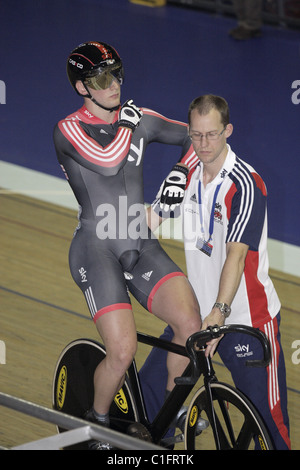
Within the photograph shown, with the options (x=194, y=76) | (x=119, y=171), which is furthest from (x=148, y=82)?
(x=119, y=171)

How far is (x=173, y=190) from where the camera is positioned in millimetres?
4008

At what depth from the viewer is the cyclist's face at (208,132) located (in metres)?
3.79

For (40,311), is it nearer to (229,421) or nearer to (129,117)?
(129,117)

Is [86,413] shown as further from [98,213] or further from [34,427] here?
→ [98,213]

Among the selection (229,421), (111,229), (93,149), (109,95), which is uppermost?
(109,95)

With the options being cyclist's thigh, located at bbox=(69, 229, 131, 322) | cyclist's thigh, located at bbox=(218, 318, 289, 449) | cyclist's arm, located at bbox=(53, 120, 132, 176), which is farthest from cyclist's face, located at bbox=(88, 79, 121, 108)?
cyclist's thigh, located at bbox=(218, 318, 289, 449)

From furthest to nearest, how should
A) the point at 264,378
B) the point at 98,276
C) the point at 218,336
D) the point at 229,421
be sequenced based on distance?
the point at 98,276, the point at 264,378, the point at 229,421, the point at 218,336

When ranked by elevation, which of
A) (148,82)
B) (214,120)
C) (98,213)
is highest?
(148,82)

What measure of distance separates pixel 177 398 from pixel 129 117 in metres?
1.32

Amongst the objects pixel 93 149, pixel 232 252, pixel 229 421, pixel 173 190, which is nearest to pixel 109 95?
pixel 93 149

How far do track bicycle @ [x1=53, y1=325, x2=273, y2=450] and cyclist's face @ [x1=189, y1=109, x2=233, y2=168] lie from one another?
31.1 inches

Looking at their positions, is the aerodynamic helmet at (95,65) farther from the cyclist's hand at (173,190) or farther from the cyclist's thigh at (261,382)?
the cyclist's thigh at (261,382)

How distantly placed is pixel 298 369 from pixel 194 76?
5.97 metres
